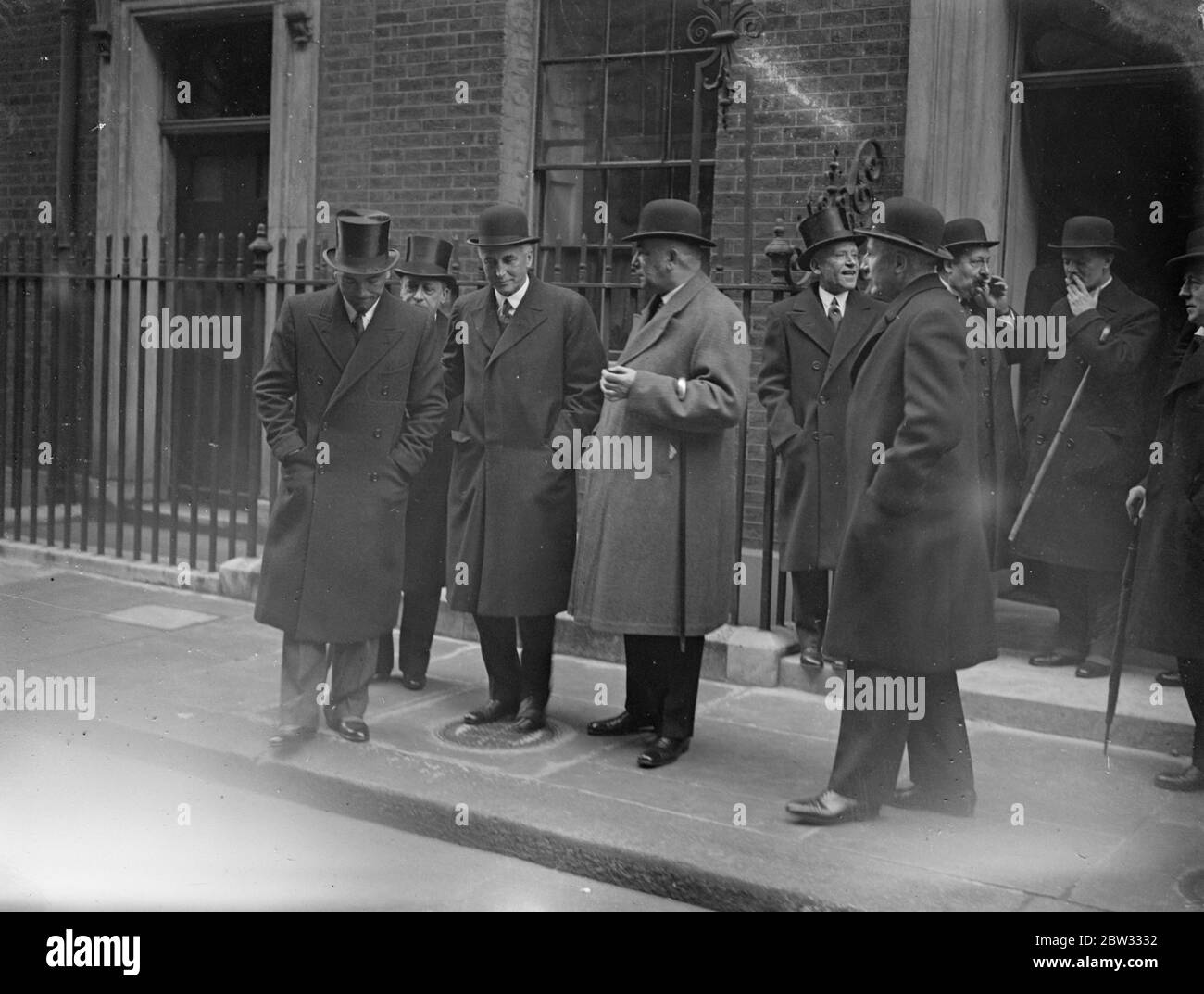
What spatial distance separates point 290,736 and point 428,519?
1.30 metres

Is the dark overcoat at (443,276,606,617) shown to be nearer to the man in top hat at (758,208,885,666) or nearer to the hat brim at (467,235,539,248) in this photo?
the hat brim at (467,235,539,248)

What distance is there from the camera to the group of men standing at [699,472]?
4766mm

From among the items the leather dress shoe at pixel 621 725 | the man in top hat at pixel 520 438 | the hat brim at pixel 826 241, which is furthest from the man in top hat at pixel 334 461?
the hat brim at pixel 826 241

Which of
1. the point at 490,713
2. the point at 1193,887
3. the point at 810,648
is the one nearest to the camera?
the point at 1193,887

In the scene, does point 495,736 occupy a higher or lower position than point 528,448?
lower

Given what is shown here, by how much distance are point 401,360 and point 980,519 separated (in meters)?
2.39

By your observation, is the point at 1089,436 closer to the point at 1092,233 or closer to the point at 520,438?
the point at 1092,233

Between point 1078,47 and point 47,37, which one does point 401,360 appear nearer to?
point 1078,47

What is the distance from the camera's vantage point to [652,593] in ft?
18.1

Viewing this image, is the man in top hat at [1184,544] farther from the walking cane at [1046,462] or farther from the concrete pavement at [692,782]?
the walking cane at [1046,462]

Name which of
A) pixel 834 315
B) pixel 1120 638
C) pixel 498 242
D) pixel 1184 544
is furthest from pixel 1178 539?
pixel 498 242

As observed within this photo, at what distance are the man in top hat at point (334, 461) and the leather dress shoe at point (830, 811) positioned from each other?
1915mm

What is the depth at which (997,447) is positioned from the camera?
664 centimetres
